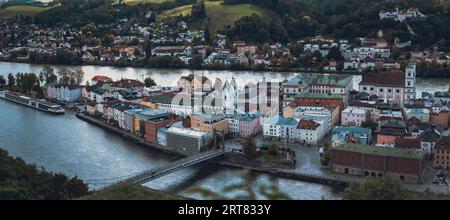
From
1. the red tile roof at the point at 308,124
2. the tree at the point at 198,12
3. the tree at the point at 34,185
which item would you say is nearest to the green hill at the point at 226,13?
the tree at the point at 198,12

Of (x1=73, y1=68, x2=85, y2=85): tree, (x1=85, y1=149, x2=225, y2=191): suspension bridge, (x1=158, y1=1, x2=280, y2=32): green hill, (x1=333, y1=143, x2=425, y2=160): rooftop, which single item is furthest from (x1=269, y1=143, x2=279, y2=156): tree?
(x1=158, y1=1, x2=280, y2=32): green hill

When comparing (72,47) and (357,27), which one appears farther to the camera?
(72,47)

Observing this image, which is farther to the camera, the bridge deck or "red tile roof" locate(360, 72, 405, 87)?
"red tile roof" locate(360, 72, 405, 87)

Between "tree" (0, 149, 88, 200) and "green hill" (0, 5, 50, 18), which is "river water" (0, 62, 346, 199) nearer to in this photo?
"tree" (0, 149, 88, 200)

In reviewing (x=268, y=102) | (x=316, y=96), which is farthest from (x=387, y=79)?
(x=268, y=102)

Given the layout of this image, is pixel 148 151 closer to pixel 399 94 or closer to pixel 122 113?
pixel 122 113

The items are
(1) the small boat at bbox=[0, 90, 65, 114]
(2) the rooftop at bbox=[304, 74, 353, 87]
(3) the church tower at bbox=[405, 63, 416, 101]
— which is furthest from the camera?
(1) the small boat at bbox=[0, 90, 65, 114]
